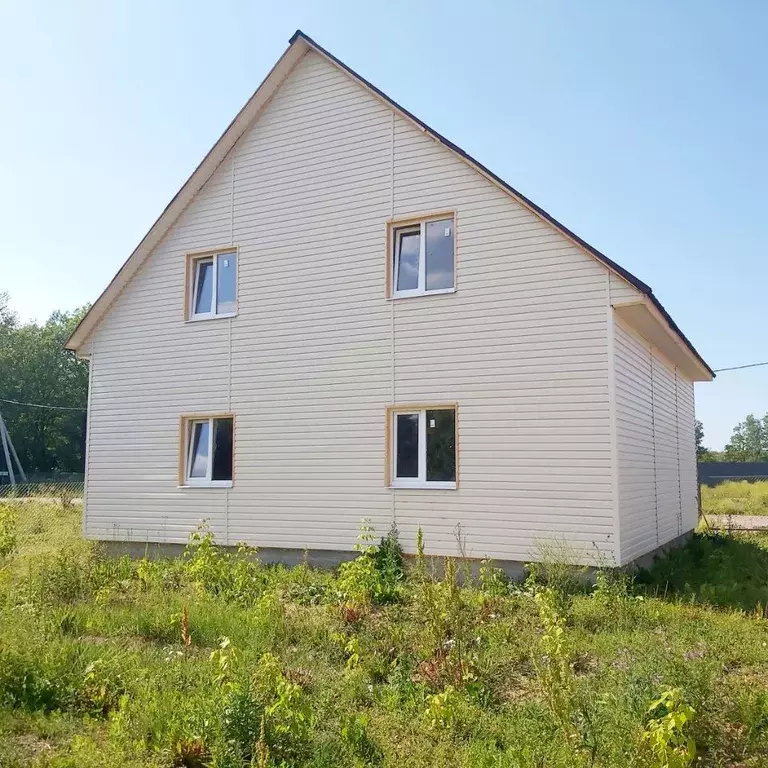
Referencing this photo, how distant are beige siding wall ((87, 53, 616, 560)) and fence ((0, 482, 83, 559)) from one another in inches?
52.3

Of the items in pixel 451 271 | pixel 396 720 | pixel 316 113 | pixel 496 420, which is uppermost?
pixel 316 113

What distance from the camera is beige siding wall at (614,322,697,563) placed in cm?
1075

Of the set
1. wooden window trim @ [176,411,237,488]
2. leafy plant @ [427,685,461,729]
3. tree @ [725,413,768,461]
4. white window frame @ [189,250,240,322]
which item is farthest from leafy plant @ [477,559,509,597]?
tree @ [725,413,768,461]

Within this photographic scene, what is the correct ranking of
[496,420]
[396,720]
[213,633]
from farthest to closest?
1. [496,420]
2. [213,633]
3. [396,720]

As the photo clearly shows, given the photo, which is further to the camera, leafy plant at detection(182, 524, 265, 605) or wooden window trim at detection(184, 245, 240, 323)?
wooden window trim at detection(184, 245, 240, 323)

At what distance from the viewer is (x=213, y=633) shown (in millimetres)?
7477

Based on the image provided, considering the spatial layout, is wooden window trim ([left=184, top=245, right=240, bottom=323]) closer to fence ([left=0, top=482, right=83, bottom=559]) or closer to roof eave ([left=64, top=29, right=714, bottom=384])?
roof eave ([left=64, top=29, right=714, bottom=384])

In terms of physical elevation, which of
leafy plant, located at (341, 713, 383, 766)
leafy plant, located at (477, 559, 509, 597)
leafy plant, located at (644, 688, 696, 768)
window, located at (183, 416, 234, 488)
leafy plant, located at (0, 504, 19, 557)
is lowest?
leafy plant, located at (341, 713, 383, 766)

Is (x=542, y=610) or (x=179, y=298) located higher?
(x=179, y=298)

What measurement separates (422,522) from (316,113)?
7.78 m

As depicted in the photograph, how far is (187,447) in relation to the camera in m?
14.1

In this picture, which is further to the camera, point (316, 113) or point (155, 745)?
point (316, 113)

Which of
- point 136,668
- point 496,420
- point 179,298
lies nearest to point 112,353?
point 179,298

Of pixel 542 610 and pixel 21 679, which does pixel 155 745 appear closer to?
pixel 21 679
